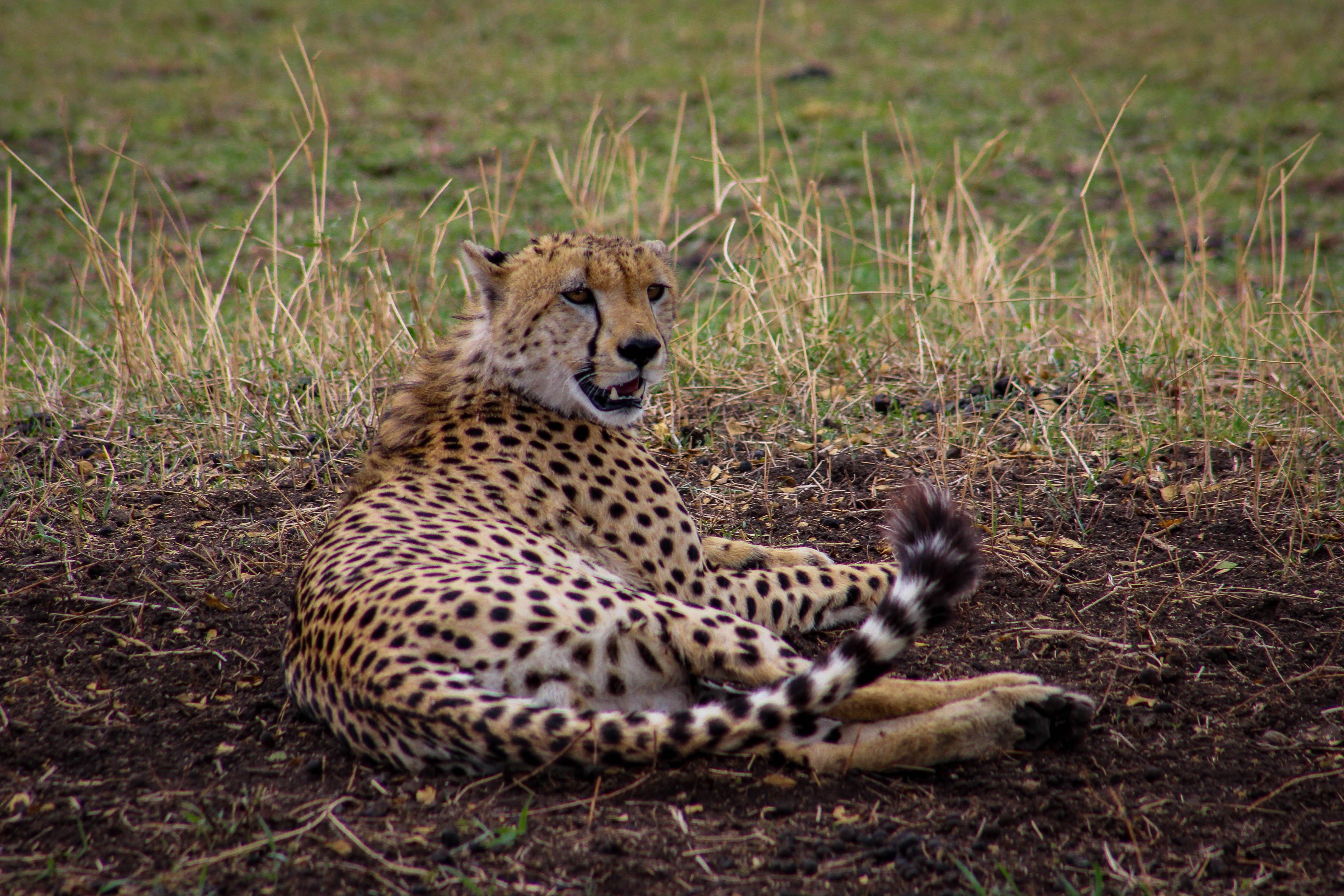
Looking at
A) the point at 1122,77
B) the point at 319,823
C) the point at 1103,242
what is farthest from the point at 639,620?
the point at 1122,77

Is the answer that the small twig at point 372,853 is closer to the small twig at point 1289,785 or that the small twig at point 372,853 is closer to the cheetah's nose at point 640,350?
the cheetah's nose at point 640,350

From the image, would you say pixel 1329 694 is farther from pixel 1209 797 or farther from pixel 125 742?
pixel 125 742

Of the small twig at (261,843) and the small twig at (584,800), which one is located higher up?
the small twig at (584,800)

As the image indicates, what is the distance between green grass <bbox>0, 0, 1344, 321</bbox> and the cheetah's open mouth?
218cm

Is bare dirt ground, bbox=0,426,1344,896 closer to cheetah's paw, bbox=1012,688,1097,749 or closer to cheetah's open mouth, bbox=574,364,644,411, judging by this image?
cheetah's paw, bbox=1012,688,1097,749

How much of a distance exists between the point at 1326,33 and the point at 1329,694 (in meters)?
12.3

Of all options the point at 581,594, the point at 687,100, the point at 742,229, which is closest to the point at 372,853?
the point at 581,594

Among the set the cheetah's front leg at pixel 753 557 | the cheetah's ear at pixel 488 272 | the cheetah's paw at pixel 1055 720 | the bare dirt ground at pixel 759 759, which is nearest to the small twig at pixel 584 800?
the bare dirt ground at pixel 759 759

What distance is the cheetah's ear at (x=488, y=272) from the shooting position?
2.90 metres

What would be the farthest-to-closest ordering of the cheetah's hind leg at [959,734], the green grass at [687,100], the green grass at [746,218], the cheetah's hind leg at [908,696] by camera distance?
the green grass at [687,100]
the green grass at [746,218]
the cheetah's hind leg at [908,696]
the cheetah's hind leg at [959,734]

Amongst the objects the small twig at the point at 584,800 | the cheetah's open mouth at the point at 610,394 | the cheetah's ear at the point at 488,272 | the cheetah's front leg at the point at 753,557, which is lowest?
the small twig at the point at 584,800

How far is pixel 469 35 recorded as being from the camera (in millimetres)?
13695

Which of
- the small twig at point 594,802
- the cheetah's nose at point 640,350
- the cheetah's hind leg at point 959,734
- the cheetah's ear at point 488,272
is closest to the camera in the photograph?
the small twig at point 594,802

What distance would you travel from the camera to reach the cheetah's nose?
2.72 metres
